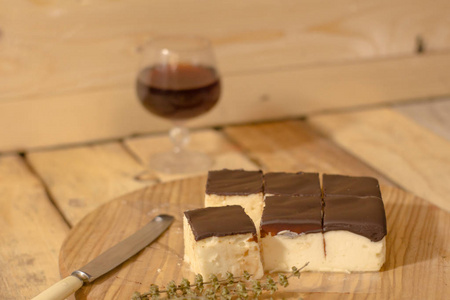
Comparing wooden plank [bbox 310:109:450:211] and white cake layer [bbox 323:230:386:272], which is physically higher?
white cake layer [bbox 323:230:386:272]

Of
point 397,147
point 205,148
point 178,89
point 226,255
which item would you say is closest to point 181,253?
point 226,255

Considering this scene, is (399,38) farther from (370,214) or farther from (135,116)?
(370,214)

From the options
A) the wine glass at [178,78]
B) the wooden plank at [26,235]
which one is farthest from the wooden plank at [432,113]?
the wooden plank at [26,235]

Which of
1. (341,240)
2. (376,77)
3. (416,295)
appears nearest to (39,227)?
(341,240)

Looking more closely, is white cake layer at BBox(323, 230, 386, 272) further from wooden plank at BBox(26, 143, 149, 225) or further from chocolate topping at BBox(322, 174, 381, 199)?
wooden plank at BBox(26, 143, 149, 225)

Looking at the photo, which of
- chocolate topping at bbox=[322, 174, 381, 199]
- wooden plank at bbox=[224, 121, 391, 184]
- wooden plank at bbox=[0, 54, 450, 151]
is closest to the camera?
chocolate topping at bbox=[322, 174, 381, 199]

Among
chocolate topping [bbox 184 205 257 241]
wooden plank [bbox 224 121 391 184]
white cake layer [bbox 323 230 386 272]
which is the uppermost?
chocolate topping [bbox 184 205 257 241]

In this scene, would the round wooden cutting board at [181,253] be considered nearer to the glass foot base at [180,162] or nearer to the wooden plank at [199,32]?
the glass foot base at [180,162]

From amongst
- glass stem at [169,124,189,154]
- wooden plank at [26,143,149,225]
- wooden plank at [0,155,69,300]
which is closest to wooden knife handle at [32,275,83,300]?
wooden plank at [0,155,69,300]
